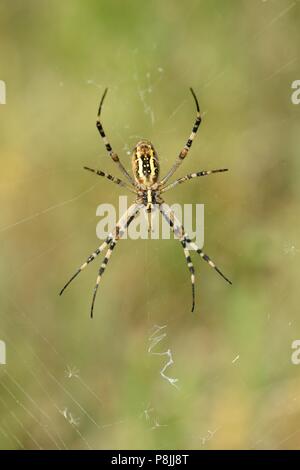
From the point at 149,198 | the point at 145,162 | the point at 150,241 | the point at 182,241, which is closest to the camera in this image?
the point at 145,162

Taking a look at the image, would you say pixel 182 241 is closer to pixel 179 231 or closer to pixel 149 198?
pixel 179 231

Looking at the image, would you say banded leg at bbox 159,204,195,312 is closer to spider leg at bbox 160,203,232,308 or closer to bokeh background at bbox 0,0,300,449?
spider leg at bbox 160,203,232,308

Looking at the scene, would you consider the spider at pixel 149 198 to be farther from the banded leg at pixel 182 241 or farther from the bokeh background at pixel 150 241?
the bokeh background at pixel 150 241

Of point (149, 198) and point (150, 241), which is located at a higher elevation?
point (149, 198)

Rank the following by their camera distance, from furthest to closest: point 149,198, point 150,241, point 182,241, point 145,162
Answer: point 150,241
point 182,241
point 149,198
point 145,162

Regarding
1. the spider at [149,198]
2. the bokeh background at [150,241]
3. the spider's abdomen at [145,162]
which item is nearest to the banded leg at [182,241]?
the spider at [149,198]

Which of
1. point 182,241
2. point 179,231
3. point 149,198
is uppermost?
point 149,198

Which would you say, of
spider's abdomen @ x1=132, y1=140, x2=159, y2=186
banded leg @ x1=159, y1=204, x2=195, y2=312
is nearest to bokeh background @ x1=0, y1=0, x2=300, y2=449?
banded leg @ x1=159, y1=204, x2=195, y2=312

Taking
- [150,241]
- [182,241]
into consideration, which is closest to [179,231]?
[182,241]
